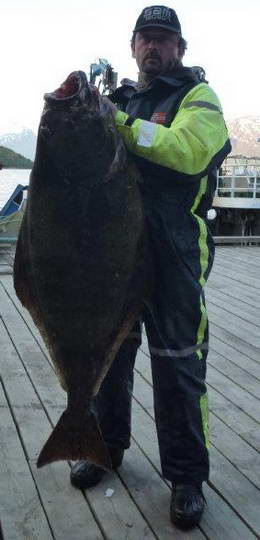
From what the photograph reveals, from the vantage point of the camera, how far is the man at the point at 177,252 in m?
2.61

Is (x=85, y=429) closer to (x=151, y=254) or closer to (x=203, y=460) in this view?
(x=203, y=460)

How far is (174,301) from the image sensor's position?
2.69 metres

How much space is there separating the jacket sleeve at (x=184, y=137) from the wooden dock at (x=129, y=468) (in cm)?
144

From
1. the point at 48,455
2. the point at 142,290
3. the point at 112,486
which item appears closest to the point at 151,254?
the point at 142,290

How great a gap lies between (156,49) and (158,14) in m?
0.14

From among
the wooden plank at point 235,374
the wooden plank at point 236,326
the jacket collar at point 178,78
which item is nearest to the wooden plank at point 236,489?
the wooden plank at point 235,374

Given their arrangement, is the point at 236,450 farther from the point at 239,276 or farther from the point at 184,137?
the point at 239,276

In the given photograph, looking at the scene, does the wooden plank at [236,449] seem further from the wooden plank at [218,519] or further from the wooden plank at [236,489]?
the wooden plank at [218,519]

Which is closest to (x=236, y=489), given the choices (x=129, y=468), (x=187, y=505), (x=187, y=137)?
(x=187, y=505)

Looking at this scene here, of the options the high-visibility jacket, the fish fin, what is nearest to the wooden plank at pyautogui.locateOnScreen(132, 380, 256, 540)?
the fish fin

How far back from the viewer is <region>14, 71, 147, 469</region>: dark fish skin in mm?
2273

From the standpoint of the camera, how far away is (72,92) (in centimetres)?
218

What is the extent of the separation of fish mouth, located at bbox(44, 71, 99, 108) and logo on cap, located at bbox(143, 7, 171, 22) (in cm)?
67

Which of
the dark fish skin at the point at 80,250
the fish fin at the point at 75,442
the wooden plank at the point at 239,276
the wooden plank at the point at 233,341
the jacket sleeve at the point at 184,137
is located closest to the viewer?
the dark fish skin at the point at 80,250
